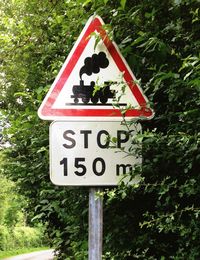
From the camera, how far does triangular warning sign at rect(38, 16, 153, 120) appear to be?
217 cm

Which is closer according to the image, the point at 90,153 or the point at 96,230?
the point at 96,230

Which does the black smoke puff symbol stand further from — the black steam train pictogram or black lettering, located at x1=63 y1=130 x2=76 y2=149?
black lettering, located at x1=63 y1=130 x2=76 y2=149

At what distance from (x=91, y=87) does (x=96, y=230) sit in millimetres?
700

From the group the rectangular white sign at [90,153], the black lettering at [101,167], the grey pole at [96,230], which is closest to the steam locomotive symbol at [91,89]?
the rectangular white sign at [90,153]

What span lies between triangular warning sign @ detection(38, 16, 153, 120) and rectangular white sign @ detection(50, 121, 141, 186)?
0.19 feet

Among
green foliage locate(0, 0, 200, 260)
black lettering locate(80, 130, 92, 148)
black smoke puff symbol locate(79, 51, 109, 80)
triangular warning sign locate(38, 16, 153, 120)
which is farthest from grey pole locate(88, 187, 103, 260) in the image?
black smoke puff symbol locate(79, 51, 109, 80)

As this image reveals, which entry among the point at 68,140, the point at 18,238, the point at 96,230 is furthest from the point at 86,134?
the point at 18,238

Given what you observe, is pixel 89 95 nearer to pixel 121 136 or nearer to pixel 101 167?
pixel 121 136

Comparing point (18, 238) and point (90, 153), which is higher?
point (90, 153)

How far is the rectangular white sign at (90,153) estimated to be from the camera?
6.96 ft

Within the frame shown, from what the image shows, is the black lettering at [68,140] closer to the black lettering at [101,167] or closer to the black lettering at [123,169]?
the black lettering at [101,167]

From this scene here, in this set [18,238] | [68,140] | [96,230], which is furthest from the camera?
[18,238]

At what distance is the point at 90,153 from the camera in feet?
7.04

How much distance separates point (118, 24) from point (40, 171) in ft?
7.31
